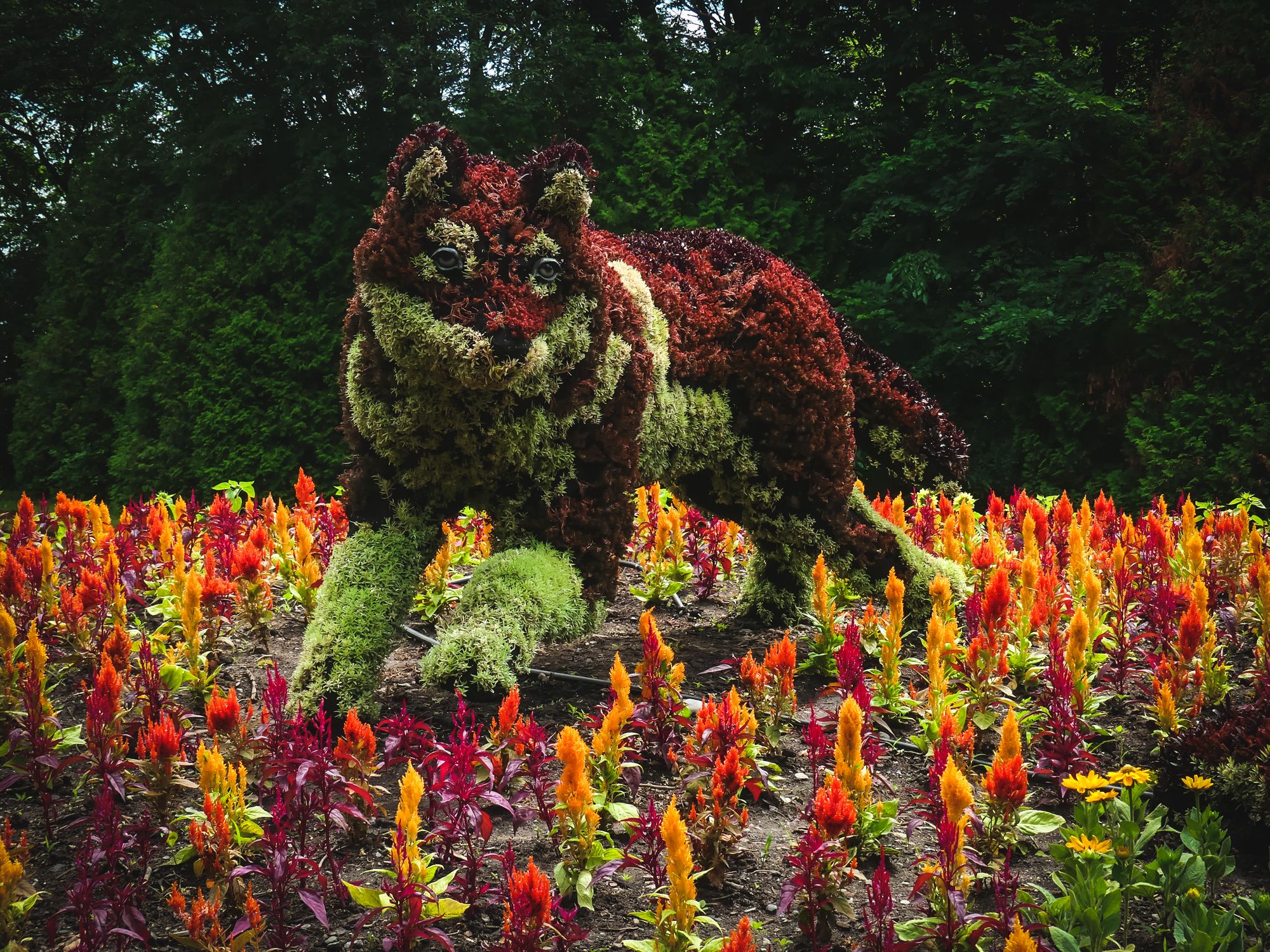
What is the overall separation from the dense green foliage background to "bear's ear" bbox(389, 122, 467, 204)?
20.1 ft

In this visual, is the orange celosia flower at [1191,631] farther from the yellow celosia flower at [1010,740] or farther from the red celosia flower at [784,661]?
the red celosia flower at [784,661]

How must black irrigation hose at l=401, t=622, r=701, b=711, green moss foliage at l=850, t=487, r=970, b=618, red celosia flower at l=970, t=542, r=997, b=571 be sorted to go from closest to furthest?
1. black irrigation hose at l=401, t=622, r=701, b=711
2. red celosia flower at l=970, t=542, r=997, b=571
3. green moss foliage at l=850, t=487, r=970, b=618

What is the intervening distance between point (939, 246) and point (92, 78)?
12.3m

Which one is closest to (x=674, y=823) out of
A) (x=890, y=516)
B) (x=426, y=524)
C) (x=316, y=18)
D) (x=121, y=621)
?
(x=426, y=524)

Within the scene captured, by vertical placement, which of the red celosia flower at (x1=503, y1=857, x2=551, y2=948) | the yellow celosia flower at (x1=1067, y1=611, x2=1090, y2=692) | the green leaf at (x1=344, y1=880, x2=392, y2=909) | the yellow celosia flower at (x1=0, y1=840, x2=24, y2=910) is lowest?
the yellow celosia flower at (x1=0, y1=840, x2=24, y2=910)

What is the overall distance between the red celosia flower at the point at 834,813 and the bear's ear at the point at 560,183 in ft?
7.00

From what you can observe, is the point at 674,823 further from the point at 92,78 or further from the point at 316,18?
the point at 92,78

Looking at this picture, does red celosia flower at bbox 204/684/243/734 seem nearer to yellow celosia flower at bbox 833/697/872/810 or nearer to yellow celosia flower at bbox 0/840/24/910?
yellow celosia flower at bbox 0/840/24/910

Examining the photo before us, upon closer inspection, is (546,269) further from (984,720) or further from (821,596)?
(984,720)

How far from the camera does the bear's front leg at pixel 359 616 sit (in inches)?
127

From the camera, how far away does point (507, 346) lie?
10.3 feet

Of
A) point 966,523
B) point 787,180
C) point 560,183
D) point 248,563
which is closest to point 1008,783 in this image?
point 560,183

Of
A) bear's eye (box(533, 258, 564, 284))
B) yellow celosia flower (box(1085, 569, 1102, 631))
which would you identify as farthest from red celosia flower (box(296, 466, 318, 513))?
yellow celosia flower (box(1085, 569, 1102, 631))

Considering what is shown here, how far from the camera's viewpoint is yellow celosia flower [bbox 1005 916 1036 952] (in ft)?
6.31
